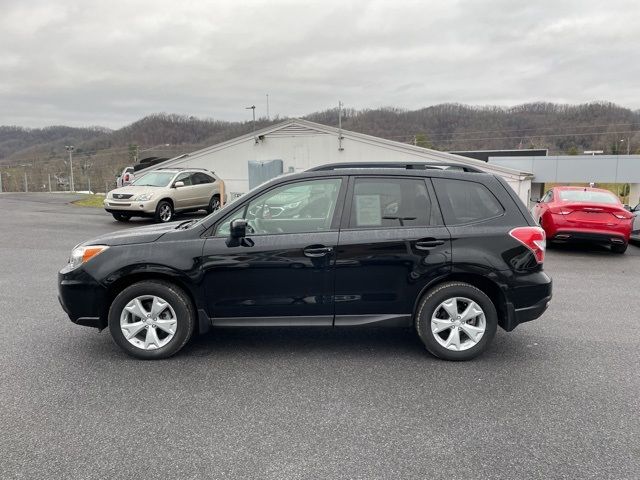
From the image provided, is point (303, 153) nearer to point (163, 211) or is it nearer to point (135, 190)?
point (163, 211)

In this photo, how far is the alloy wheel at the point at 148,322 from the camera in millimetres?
4289

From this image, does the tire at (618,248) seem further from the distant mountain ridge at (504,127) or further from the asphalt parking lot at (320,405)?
the distant mountain ridge at (504,127)

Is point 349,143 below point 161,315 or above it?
above

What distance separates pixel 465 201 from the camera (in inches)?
175

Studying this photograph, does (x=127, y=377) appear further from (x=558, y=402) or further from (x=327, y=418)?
(x=558, y=402)

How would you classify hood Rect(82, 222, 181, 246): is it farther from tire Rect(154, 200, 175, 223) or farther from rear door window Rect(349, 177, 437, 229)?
tire Rect(154, 200, 175, 223)

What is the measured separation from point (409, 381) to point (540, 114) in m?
59.5

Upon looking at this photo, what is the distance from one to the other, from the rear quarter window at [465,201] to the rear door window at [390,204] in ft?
0.45

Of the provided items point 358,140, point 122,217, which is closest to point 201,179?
point 122,217

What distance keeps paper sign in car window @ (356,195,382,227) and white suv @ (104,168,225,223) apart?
1208cm

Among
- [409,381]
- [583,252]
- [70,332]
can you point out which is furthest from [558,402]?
[583,252]

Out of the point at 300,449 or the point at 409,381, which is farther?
the point at 409,381

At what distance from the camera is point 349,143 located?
20578mm

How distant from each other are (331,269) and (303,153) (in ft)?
57.3
